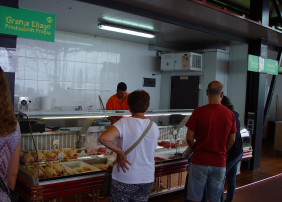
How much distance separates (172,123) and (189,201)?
1.79 metres

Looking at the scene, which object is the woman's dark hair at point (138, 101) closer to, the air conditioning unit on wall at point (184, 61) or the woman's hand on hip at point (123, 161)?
the woman's hand on hip at point (123, 161)

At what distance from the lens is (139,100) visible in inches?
102

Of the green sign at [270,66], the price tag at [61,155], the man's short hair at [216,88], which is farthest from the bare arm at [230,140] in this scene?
the green sign at [270,66]

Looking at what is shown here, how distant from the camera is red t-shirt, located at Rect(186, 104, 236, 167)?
125 inches

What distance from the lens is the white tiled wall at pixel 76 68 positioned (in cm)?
637

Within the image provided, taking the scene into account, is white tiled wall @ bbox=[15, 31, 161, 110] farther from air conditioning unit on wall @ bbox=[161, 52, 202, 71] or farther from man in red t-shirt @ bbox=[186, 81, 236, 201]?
man in red t-shirt @ bbox=[186, 81, 236, 201]

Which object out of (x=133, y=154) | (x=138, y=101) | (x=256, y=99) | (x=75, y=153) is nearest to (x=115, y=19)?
(x=75, y=153)

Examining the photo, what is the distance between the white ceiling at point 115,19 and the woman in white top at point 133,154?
237cm

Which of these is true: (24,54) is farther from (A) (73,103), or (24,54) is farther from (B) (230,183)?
(B) (230,183)

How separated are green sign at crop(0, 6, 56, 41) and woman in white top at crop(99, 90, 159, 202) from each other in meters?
1.51

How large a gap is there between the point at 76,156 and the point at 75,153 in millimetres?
44

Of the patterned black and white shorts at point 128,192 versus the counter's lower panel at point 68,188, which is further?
the counter's lower panel at point 68,188

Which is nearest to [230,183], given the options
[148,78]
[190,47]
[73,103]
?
[73,103]

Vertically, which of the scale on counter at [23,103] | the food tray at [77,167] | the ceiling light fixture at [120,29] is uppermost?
the ceiling light fixture at [120,29]
